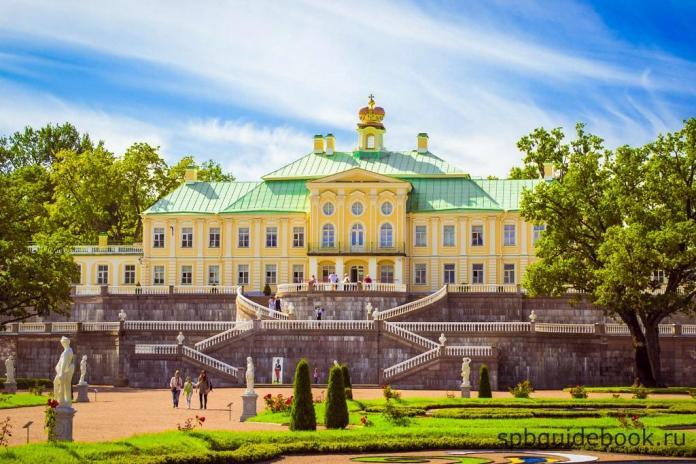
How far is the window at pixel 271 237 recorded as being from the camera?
78.6 metres

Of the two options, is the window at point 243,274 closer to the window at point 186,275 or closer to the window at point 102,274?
the window at point 186,275

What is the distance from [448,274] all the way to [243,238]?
13408 millimetres

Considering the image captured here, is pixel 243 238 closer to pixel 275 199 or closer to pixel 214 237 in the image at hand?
pixel 214 237

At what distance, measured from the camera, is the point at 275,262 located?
78.4 metres

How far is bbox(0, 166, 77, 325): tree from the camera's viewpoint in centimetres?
5859

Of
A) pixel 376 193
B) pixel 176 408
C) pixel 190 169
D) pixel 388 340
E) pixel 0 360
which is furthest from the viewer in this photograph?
pixel 190 169

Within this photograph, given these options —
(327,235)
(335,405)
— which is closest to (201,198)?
(327,235)

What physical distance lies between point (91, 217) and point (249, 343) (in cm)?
3556

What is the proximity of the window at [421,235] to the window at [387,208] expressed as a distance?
2272 mm

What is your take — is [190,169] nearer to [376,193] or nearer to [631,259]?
[376,193]

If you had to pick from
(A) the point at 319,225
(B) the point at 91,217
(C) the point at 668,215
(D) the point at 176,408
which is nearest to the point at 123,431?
(D) the point at 176,408

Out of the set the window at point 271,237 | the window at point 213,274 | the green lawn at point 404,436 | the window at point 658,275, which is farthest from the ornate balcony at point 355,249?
the green lawn at point 404,436

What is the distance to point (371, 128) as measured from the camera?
83.3 meters

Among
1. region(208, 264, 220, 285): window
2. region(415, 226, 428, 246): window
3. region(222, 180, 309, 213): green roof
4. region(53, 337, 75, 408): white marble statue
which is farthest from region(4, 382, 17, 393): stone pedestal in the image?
region(415, 226, 428, 246): window
